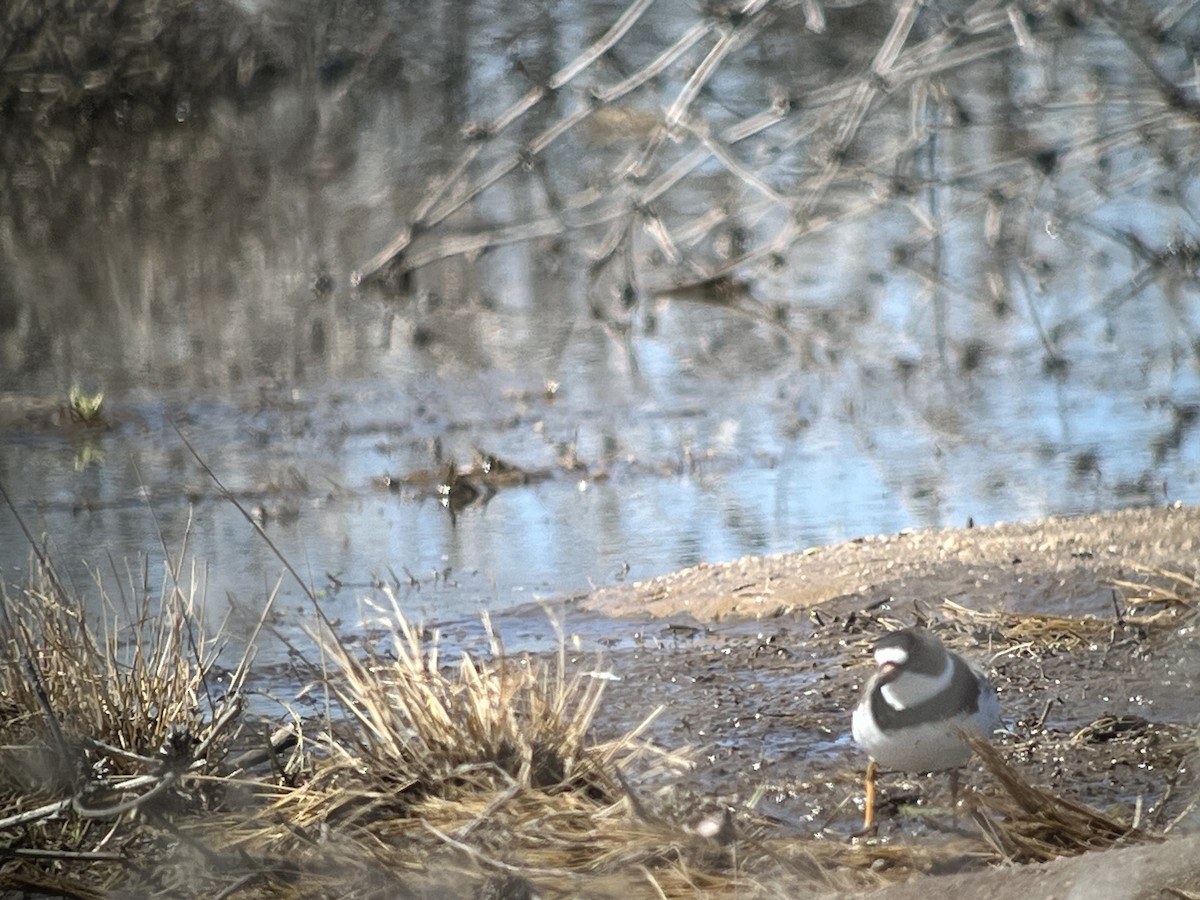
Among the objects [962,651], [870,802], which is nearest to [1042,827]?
[870,802]

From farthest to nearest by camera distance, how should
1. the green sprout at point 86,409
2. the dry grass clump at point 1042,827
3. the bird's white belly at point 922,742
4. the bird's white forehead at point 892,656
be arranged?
the green sprout at point 86,409 < the bird's white forehead at point 892,656 < the bird's white belly at point 922,742 < the dry grass clump at point 1042,827

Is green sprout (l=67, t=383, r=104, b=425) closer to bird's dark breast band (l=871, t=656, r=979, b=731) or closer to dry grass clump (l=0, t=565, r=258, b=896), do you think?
dry grass clump (l=0, t=565, r=258, b=896)

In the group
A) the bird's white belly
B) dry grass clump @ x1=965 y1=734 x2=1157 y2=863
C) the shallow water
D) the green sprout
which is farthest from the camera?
the green sprout

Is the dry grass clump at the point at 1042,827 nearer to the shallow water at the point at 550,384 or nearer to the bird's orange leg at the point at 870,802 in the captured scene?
the bird's orange leg at the point at 870,802

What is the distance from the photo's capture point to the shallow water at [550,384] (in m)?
7.77

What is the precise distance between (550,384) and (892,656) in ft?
24.2

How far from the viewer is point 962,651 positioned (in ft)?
18.3

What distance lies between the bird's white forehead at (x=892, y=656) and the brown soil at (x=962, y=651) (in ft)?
1.27

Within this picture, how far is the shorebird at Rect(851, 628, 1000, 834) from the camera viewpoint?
4047 mm

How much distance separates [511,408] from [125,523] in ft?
10.3

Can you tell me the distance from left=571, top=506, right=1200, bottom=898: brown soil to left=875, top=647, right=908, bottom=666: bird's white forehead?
39 cm

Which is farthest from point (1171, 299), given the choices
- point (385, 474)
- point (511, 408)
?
point (385, 474)

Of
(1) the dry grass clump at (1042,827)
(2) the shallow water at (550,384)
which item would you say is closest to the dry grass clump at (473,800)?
(1) the dry grass clump at (1042,827)

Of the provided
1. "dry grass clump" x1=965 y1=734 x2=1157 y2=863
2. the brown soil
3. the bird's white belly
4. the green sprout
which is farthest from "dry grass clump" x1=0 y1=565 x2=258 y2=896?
the green sprout
